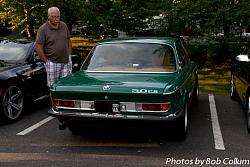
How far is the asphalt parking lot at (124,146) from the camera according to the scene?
4.81 metres

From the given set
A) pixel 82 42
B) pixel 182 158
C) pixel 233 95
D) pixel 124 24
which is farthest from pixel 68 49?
pixel 82 42

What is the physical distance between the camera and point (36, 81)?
739 centimetres

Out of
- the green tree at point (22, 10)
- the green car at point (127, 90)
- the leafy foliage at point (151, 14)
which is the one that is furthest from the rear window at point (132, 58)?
the green tree at point (22, 10)

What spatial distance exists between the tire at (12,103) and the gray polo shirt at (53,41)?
0.83 m

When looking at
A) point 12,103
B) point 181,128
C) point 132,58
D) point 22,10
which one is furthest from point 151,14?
point 181,128

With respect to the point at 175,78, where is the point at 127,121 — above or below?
below

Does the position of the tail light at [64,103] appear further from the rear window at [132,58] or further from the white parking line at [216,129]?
the white parking line at [216,129]

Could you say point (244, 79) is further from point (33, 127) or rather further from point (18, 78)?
point (18, 78)

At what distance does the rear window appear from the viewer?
5.80 metres

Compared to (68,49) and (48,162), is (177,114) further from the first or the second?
(68,49)

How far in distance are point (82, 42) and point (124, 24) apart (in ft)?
23.2

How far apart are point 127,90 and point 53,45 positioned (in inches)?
93.0

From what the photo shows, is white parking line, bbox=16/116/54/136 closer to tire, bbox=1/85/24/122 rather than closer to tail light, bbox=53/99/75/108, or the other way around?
tire, bbox=1/85/24/122

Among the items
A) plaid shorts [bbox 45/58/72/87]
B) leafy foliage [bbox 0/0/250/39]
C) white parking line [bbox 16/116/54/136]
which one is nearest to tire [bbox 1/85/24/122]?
white parking line [bbox 16/116/54/136]
